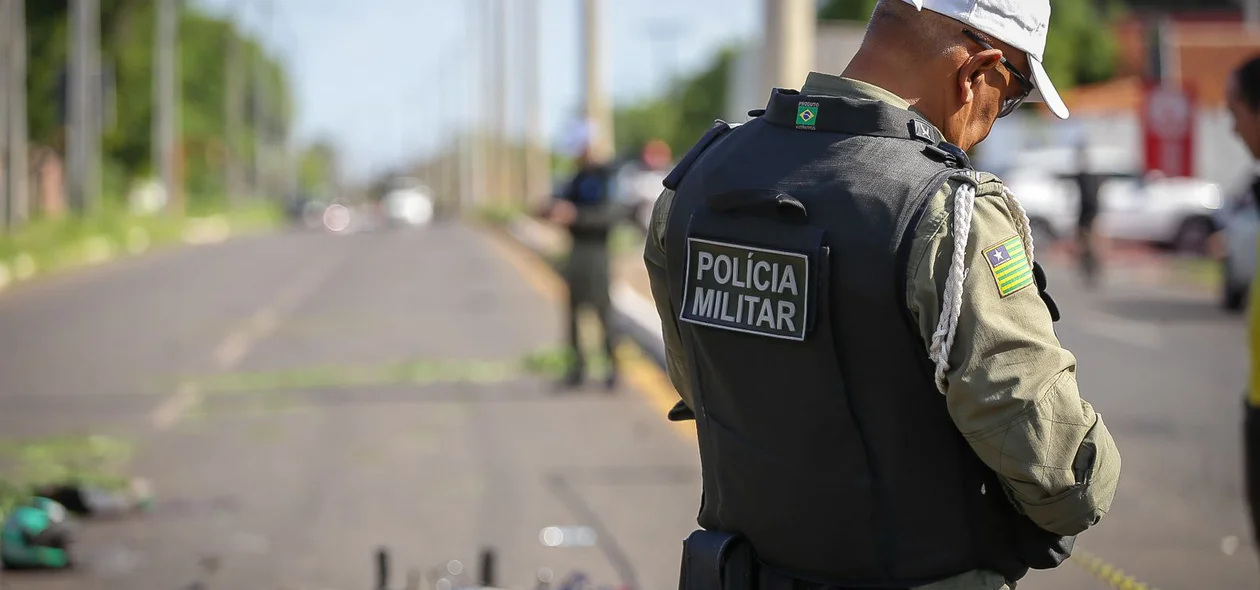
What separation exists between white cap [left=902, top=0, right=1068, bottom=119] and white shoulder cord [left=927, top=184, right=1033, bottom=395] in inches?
10.6

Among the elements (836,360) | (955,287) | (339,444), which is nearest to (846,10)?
(339,444)

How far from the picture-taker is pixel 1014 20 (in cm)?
238

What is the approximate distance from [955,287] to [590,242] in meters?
9.71

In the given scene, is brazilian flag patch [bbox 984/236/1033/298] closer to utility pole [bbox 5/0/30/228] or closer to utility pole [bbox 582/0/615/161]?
utility pole [bbox 582/0/615/161]

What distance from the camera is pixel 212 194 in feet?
304

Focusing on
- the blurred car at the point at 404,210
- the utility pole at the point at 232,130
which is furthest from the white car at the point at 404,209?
the utility pole at the point at 232,130

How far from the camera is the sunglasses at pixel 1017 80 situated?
93.3 inches

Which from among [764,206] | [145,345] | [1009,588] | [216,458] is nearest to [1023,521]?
[1009,588]

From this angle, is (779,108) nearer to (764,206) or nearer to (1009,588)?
(764,206)

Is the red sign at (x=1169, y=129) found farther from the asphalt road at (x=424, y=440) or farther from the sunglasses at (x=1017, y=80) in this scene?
the sunglasses at (x=1017, y=80)

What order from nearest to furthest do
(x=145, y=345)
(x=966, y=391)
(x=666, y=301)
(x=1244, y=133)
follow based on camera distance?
(x=966, y=391)
(x=666, y=301)
(x=1244, y=133)
(x=145, y=345)

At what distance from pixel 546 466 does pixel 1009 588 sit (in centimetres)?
647

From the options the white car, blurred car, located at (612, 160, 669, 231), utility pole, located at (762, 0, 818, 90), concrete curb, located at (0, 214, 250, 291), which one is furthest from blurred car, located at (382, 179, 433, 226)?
utility pole, located at (762, 0, 818, 90)

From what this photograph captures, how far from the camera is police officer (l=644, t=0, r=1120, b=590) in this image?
2.22m
